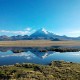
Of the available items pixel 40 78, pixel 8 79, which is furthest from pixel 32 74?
pixel 8 79

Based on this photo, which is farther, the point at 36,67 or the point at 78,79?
the point at 36,67

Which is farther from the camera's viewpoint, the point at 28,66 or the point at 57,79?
the point at 28,66

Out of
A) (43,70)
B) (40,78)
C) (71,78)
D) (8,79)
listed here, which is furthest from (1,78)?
(71,78)

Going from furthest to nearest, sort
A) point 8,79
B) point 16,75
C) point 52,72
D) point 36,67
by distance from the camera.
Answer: point 36,67
point 52,72
point 16,75
point 8,79

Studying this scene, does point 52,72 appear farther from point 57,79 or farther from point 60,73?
point 57,79

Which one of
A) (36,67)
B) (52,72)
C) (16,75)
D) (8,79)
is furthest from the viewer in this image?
(36,67)

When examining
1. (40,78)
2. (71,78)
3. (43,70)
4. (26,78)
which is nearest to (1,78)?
(26,78)

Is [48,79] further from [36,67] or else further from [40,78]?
[36,67]

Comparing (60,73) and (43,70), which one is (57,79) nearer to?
(60,73)
